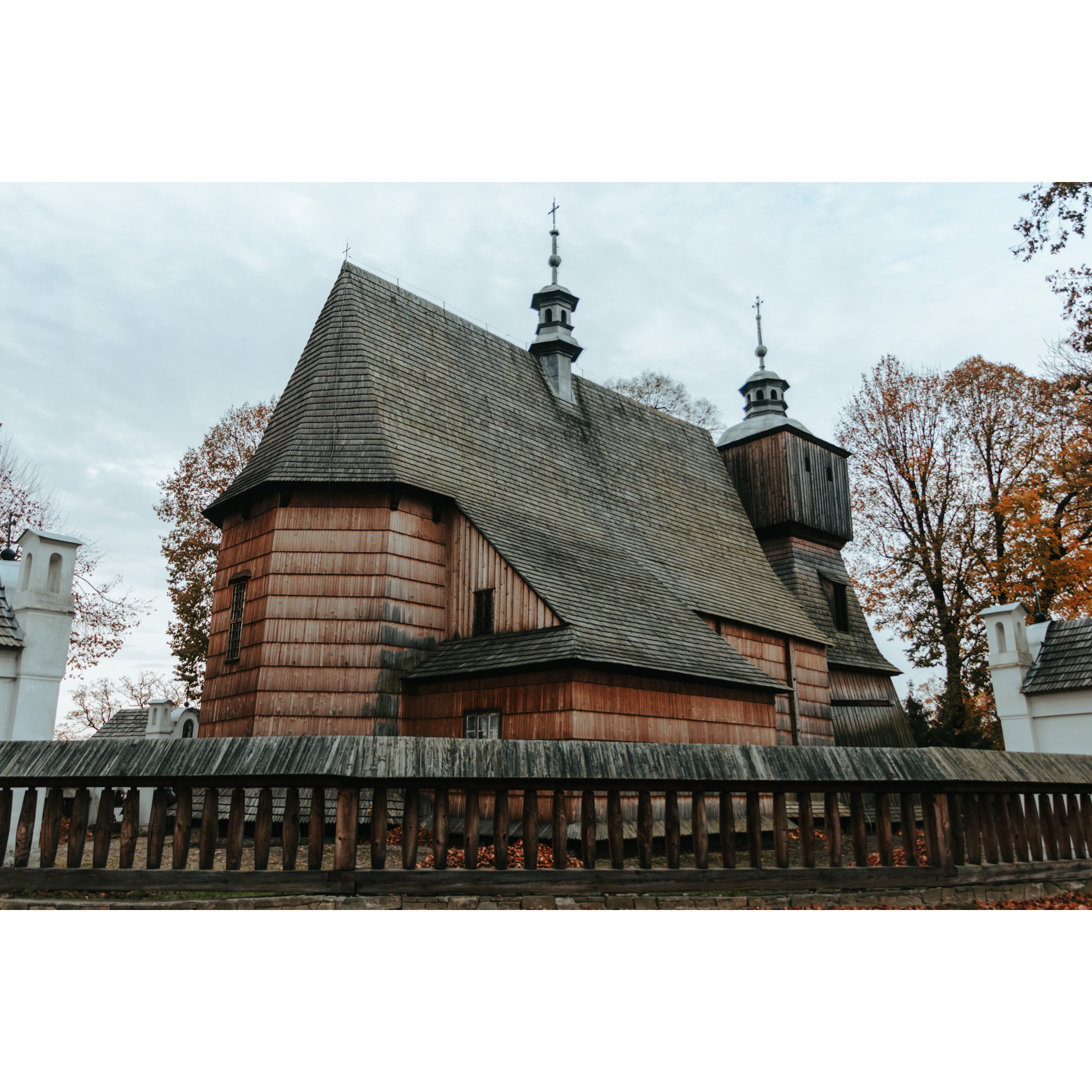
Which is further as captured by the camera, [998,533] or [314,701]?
[998,533]

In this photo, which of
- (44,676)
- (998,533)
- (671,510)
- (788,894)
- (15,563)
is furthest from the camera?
(998,533)

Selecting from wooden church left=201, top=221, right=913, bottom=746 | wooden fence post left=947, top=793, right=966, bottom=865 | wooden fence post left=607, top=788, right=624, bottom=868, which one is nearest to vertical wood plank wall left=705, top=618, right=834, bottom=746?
wooden church left=201, top=221, right=913, bottom=746

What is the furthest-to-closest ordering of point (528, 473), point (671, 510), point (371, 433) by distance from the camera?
point (671, 510)
point (528, 473)
point (371, 433)

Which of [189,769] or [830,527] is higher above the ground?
[830,527]

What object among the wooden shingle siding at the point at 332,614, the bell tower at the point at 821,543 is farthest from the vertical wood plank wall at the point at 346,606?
the bell tower at the point at 821,543

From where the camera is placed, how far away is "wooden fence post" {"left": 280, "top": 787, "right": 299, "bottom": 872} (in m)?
5.53

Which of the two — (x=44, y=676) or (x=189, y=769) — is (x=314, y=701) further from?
(x=189, y=769)

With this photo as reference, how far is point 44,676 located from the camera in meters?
9.41

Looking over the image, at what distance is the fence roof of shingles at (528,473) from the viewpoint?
45.8 feet

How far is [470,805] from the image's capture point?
5.77 metres

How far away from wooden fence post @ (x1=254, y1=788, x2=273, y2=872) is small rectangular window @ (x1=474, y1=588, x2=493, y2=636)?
7847mm

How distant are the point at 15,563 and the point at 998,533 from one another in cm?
2315

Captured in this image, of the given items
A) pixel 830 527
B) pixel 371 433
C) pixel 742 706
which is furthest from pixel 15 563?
pixel 830 527


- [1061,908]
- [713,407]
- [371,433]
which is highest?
[713,407]
